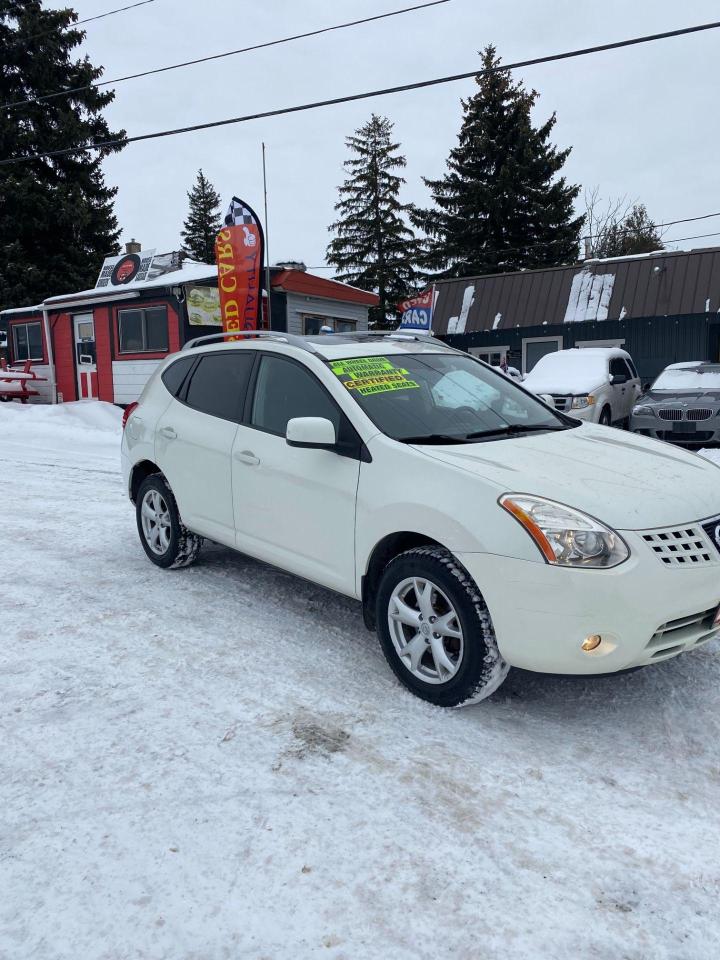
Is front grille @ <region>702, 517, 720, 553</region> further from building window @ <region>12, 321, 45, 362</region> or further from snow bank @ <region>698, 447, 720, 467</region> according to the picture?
building window @ <region>12, 321, 45, 362</region>

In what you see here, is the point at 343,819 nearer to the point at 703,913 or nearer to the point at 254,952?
the point at 254,952

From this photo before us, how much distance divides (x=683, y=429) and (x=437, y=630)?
9368mm

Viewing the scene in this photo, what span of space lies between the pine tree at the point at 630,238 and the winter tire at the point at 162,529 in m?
45.0

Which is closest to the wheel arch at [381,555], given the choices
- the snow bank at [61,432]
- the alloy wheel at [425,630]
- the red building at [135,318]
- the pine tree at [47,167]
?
the alloy wheel at [425,630]

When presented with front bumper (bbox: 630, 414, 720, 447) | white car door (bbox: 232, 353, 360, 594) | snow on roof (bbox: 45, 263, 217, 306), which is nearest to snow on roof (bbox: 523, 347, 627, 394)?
front bumper (bbox: 630, 414, 720, 447)

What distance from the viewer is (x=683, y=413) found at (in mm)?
11266

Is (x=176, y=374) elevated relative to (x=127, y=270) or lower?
lower

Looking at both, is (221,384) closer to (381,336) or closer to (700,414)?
(381,336)

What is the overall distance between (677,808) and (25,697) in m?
2.84

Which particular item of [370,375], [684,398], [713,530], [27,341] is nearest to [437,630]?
[713,530]

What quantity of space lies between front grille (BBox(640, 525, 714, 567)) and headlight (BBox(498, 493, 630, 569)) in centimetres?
15

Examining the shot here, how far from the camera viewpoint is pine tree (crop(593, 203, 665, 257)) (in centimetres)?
4516

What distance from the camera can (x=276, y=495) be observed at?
4121mm

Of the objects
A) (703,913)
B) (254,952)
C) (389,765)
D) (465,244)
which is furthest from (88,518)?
(465,244)
